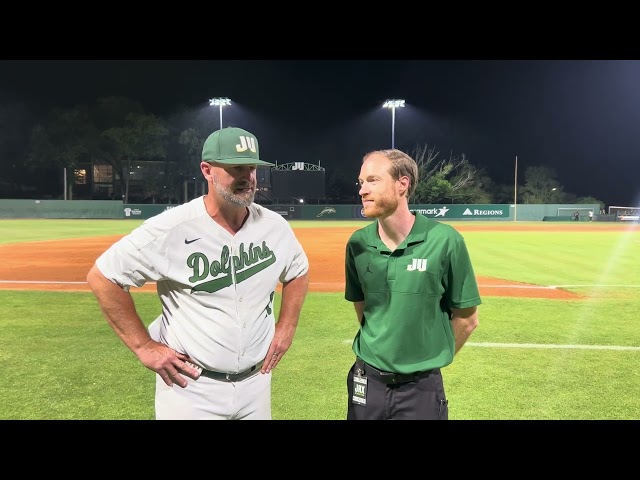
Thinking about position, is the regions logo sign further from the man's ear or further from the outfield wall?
the man's ear

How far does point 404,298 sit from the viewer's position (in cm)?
239

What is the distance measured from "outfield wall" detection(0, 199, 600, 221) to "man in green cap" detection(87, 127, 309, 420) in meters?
34.6

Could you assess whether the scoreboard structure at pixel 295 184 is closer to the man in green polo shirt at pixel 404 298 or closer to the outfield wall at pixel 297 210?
the outfield wall at pixel 297 210

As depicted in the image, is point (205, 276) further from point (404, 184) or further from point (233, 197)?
point (404, 184)

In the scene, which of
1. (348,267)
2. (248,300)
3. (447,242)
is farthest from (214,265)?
(447,242)

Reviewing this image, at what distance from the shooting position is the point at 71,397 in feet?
13.6

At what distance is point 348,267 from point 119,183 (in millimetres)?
50850

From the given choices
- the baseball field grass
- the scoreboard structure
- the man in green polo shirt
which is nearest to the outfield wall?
the scoreboard structure

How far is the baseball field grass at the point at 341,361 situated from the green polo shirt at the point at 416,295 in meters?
1.71

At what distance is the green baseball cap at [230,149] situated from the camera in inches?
91.8

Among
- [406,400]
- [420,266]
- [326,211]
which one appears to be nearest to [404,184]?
[420,266]

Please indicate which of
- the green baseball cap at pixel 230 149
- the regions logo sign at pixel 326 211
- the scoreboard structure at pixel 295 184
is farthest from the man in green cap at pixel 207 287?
the regions logo sign at pixel 326 211

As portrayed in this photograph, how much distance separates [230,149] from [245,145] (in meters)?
0.08

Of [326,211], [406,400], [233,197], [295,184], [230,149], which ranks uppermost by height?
[295,184]
